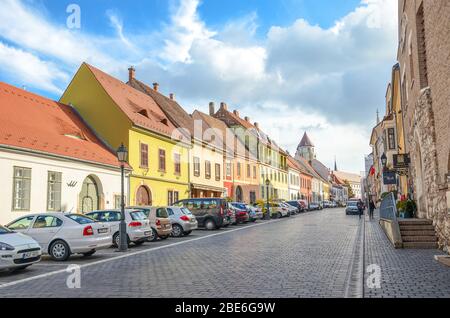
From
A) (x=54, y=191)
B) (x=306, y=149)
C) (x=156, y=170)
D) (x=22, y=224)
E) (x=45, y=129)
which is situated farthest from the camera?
(x=306, y=149)

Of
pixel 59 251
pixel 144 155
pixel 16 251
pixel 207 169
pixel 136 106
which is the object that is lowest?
pixel 59 251

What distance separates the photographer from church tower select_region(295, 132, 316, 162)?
126938 mm

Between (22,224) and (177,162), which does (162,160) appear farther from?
(22,224)

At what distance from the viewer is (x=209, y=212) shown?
25.6 meters

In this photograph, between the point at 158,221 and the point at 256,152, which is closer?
the point at 158,221

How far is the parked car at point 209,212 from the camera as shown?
25484mm

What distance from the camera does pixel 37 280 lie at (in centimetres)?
985

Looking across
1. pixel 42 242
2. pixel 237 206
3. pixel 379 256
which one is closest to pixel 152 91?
pixel 237 206

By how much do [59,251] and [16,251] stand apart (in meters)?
2.73

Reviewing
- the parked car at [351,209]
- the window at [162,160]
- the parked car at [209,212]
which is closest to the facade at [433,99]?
the parked car at [209,212]

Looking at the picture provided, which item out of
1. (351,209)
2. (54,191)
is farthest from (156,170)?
(351,209)

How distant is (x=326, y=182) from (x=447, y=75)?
4289 inches

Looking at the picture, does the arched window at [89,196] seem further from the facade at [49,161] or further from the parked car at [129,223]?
the parked car at [129,223]
